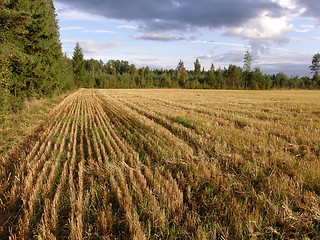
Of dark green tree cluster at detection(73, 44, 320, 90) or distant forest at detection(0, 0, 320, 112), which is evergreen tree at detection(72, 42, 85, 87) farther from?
dark green tree cluster at detection(73, 44, 320, 90)

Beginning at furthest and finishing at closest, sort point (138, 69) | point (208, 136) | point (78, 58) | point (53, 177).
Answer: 1. point (138, 69)
2. point (78, 58)
3. point (208, 136)
4. point (53, 177)

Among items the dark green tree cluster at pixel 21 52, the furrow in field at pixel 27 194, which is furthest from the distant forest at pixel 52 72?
the furrow in field at pixel 27 194

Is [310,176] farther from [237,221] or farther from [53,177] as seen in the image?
[53,177]

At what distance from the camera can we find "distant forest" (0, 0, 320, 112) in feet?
35.7

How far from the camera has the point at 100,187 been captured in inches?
141

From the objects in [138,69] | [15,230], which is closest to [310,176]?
[15,230]

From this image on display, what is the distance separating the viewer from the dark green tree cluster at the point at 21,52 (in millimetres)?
10016

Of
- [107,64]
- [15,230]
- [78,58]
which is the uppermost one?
[107,64]

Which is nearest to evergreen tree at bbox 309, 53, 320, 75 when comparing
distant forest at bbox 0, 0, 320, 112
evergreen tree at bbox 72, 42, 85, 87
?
distant forest at bbox 0, 0, 320, 112

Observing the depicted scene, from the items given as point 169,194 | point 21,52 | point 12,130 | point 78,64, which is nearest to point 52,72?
point 21,52

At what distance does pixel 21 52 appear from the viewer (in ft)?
39.2

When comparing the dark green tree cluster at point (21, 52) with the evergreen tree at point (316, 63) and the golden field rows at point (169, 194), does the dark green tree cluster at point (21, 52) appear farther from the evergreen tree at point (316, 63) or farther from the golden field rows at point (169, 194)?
the evergreen tree at point (316, 63)

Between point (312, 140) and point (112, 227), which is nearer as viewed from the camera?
point (112, 227)

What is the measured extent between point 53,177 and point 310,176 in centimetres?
495
